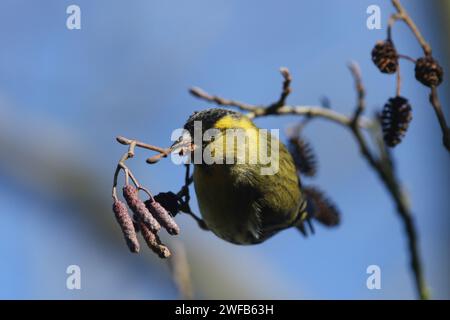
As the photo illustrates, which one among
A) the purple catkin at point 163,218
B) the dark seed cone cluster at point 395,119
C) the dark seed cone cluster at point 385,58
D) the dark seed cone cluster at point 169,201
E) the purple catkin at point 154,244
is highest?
the dark seed cone cluster at point 385,58

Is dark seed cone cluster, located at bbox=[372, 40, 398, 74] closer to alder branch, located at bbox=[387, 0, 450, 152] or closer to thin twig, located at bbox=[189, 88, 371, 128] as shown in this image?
alder branch, located at bbox=[387, 0, 450, 152]

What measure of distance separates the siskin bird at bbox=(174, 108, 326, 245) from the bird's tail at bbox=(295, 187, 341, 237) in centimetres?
6

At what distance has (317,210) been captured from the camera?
8.41 feet

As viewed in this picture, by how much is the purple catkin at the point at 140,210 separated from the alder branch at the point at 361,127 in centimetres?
50

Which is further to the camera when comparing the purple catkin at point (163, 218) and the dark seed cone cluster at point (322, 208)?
the dark seed cone cluster at point (322, 208)

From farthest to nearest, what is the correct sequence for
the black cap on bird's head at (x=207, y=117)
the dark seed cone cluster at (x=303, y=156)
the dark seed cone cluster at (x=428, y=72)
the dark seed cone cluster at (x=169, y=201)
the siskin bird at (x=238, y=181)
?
the dark seed cone cluster at (x=303, y=156) < the siskin bird at (x=238, y=181) < the black cap on bird's head at (x=207, y=117) < the dark seed cone cluster at (x=169, y=201) < the dark seed cone cluster at (x=428, y=72)

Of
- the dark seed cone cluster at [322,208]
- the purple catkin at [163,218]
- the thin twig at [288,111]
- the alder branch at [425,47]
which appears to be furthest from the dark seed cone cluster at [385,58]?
the dark seed cone cluster at [322,208]

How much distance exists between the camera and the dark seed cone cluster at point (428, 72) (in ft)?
5.79

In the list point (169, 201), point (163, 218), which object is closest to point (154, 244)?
point (163, 218)

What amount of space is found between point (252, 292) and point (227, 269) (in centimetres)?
18

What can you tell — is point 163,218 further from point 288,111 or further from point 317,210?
point 317,210

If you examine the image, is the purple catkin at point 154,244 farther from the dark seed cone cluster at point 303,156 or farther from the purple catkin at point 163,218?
the dark seed cone cluster at point 303,156
